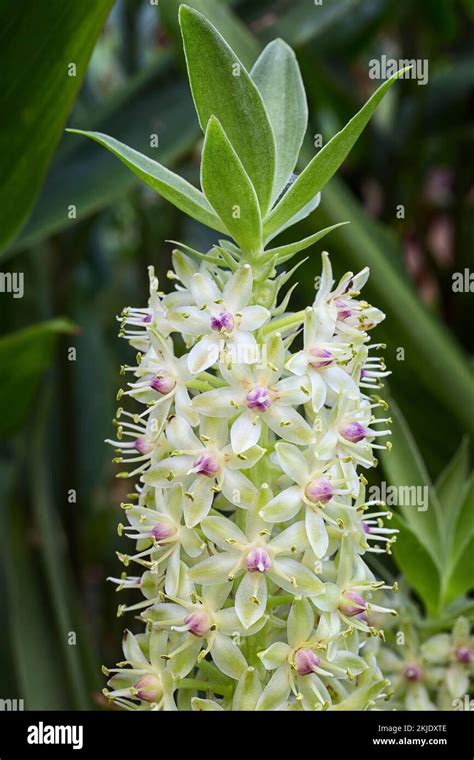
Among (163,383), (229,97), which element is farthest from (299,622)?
(229,97)

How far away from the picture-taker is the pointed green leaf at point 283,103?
45 cm

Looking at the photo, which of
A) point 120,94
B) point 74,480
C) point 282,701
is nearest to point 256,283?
point 282,701

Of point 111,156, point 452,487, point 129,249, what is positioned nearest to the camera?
point 452,487

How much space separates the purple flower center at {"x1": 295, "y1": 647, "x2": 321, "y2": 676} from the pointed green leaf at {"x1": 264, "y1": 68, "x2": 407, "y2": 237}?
0.20 meters

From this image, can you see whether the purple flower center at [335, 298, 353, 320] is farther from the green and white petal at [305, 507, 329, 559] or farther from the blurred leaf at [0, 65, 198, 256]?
the blurred leaf at [0, 65, 198, 256]

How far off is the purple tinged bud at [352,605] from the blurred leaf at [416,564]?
0.33ft

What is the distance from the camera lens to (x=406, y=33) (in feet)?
3.87

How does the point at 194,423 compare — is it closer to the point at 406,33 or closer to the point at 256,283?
the point at 256,283

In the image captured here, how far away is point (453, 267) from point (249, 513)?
0.79 meters

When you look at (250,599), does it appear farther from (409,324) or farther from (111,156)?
(111,156)

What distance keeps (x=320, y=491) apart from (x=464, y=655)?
Result: 0.63ft

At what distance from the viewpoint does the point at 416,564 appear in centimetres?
54

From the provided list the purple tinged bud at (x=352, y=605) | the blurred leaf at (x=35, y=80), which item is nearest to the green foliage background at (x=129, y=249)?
the blurred leaf at (x=35, y=80)

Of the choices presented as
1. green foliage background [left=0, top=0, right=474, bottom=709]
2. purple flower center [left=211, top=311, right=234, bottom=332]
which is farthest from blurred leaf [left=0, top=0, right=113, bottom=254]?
purple flower center [left=211, top=311, right=234, bottom=332]
